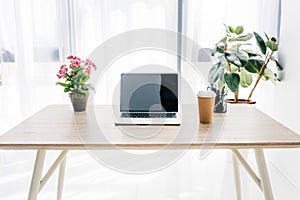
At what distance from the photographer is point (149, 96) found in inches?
62.1

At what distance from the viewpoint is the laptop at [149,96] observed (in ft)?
5.13

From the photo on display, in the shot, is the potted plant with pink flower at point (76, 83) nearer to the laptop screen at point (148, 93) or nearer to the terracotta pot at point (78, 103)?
the terracotta pot at point (78, 103)

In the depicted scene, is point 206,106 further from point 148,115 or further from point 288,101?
point 288,101

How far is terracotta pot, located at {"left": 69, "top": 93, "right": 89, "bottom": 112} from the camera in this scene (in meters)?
1.67

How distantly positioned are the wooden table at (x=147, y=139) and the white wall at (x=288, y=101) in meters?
0.85

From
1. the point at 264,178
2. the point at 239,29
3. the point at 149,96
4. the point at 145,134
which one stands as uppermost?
the point at 239,29

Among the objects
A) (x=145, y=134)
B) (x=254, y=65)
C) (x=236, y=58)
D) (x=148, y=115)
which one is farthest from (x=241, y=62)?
(x=145, y=134)

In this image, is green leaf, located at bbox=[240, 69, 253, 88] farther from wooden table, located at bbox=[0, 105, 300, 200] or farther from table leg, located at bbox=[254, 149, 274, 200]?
table leg, located at bbox=[254, 149, 274, 200]

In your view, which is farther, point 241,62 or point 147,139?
point 241,62

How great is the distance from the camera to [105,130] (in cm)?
137

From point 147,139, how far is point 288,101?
1.58 meters

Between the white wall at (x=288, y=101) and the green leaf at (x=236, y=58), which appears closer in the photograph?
the green leaf at (x=236, y=58)

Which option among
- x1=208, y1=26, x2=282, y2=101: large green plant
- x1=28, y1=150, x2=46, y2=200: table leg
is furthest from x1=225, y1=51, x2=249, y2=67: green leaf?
x1=28, y1=150, x2=46, y2=200: table leg

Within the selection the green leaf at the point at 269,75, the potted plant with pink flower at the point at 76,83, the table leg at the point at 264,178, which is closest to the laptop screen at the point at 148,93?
the potted plant with pink flower at the point at 76,83
